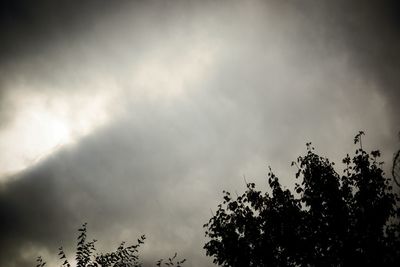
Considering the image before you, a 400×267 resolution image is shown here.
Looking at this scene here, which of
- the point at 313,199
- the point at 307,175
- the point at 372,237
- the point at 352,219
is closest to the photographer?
the point at 372,237

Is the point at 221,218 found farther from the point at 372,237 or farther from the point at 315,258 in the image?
the point at 372,237

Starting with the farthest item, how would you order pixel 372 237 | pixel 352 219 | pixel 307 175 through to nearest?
pixel 307 175, pixel 352 219, pixel 372 237

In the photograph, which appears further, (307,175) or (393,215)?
(307,175)

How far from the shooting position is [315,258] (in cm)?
1202

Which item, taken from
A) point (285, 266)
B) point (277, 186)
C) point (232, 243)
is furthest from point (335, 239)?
point (232, 243)

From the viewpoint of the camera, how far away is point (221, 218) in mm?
13656

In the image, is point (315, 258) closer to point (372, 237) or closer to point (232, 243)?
point (372, 237)

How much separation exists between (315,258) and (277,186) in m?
3.79

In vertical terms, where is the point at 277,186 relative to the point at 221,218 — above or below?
above

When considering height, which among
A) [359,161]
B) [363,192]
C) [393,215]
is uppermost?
[359,161]

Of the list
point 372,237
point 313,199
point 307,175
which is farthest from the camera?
point 307,175

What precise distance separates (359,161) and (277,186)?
4.45m

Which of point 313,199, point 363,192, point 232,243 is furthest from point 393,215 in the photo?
point 232,243

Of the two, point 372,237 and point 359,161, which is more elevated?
point 359,161
